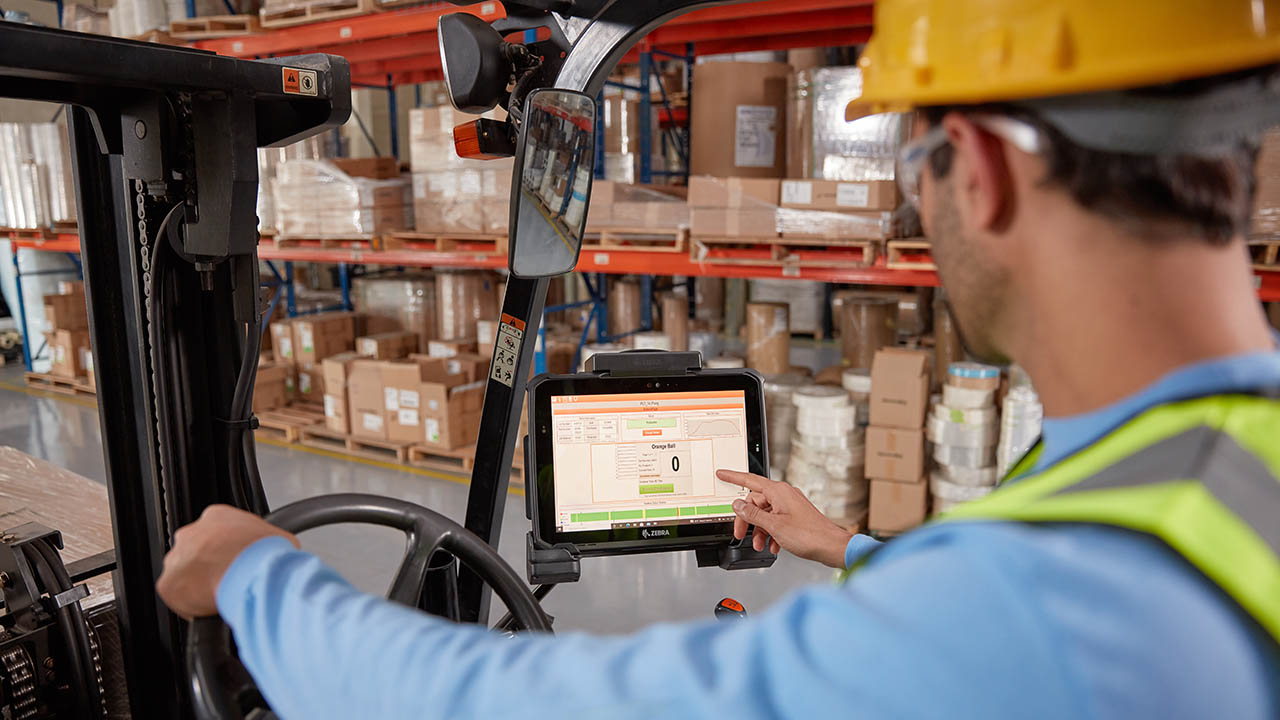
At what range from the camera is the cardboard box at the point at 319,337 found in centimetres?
712

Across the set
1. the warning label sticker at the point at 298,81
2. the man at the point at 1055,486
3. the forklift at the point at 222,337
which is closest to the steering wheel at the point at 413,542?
the forklift at the point at 222,337

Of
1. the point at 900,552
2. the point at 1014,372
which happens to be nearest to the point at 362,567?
the point at 1014,372

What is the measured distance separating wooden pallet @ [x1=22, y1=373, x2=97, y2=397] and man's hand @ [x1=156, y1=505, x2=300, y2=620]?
8.54 m

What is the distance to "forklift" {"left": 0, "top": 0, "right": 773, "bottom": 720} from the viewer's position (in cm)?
170

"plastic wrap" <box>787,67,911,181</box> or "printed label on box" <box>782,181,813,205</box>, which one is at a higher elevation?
"plastic wrap" <box>787,67,911,181</box>

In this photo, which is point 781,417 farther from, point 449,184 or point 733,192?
point 449,184

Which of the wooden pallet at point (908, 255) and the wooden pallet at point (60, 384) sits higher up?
the wooden pallet at point (908, 255)

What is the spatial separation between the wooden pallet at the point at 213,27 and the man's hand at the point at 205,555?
22.1 feet

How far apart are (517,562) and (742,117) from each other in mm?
2961

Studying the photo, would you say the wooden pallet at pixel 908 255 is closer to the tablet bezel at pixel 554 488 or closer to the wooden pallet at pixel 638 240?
the wooden pallet at pixel 638 240

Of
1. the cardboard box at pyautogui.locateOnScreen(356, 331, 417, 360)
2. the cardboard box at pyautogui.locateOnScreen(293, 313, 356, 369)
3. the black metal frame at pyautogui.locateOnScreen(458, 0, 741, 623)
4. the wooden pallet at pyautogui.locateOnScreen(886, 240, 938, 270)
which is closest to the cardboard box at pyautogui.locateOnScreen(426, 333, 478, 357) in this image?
the cardboard box at pyautogui.locateOnScreen(356, 331, 417, 360)

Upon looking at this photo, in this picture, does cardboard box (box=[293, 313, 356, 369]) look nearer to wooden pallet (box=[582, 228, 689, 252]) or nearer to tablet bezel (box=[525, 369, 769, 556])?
wooden pallet (box=[582, 228, 689, 252])

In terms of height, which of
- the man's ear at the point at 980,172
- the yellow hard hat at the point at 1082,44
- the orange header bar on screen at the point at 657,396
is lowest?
the orange header bar on screen at the point at 657,396

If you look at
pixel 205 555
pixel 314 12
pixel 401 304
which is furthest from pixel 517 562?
pixel 314 12
